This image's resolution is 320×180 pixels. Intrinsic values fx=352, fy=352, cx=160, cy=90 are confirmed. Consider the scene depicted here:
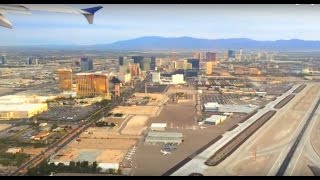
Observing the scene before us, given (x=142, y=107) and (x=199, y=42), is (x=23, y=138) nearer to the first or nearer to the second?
(x=142, y=107)

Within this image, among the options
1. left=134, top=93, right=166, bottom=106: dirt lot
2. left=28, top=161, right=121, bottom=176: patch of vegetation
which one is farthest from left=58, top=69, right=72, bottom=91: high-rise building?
left=28, top=161, right=121, bottom=176: patch of vegetation

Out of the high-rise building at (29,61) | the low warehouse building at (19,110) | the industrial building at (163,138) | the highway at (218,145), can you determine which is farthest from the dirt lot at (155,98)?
the high-rise building at (29,61)

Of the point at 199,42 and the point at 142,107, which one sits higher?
the point at 199,42

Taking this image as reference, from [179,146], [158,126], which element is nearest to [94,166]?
[179,146]

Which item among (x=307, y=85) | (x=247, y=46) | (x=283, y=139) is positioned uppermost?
(x=247, y=46)

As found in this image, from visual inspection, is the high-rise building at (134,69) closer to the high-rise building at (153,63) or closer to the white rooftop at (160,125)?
the high-rise building at (153,63)

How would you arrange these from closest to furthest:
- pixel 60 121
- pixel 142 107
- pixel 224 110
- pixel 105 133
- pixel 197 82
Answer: pixel 105 133
pixel 60 121
pixel 142 107
pixel 224 110
pixel 197 82

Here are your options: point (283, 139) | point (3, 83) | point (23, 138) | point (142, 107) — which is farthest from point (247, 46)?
point (3, 83)
